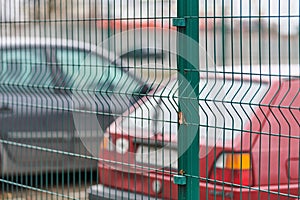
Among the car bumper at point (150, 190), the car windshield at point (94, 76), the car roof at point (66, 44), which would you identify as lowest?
the car bumper at point (150, 190)

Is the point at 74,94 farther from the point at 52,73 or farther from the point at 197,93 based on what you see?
the point at 197,93

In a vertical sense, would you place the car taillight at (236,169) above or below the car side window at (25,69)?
below

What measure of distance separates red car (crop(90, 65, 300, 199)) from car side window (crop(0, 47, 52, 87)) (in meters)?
0.74

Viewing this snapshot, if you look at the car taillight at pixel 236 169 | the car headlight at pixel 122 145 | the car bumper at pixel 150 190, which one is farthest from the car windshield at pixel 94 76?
the car taillight at pixel 236 169

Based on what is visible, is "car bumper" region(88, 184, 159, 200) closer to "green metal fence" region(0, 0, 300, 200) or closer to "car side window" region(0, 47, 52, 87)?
"green metal fence" region(0, 0, 300, 200)

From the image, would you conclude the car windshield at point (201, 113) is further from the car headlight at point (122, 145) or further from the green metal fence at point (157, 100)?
the car headlight at point (122, 145)

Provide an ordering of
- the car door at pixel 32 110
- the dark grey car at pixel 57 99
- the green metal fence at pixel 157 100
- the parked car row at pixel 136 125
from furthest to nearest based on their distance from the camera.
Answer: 1. the car door at pixel 32 110
2. the dark grey car at pixel 57 99
3. the parked car row at pixel 136 125
4. the green metal fence at pixel 157 100

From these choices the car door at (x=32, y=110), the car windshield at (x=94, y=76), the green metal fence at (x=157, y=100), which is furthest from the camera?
the car door at (x=32, y=110)

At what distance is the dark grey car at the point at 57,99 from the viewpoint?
5203mm

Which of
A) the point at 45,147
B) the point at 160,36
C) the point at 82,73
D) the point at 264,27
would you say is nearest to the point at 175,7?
the point at 160,36

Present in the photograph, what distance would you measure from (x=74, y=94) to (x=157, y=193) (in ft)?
3.05

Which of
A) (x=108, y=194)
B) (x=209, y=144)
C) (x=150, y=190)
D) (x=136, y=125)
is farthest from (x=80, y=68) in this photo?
(x=209, y=144)

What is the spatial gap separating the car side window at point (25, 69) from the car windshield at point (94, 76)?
145mm

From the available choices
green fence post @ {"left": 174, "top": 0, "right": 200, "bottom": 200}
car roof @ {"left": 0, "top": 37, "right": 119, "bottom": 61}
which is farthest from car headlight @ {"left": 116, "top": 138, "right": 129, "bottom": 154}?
green fence post @ {"left": 174, "top": 0, "right": 200, "bottom": 200}
